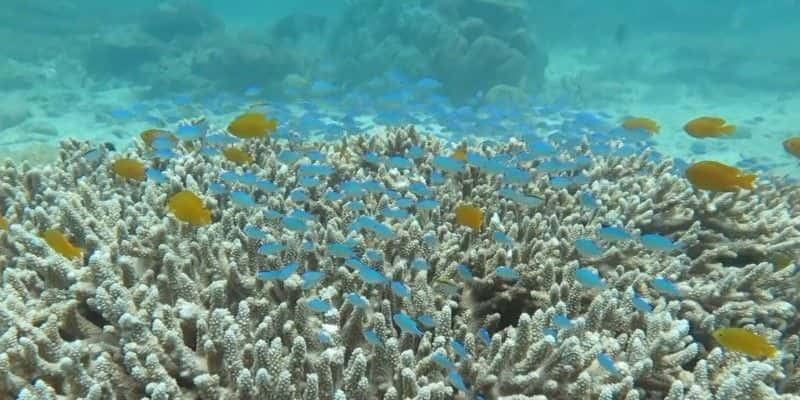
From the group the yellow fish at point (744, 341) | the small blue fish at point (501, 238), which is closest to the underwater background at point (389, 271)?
the yellow fish at point (744, 341)

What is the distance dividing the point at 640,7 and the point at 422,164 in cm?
4679

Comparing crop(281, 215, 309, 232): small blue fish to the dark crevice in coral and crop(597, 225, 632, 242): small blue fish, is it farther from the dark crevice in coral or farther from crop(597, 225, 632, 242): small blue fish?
crop(597, 225, 632, 242): small blue fish

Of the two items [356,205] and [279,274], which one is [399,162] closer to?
[356,205]

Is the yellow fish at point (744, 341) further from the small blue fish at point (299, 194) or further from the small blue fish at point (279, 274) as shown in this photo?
the small blue fish at point (299, 194)

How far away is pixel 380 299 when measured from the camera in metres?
3.83

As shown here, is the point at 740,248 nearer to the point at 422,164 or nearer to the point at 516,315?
the point at 516,315

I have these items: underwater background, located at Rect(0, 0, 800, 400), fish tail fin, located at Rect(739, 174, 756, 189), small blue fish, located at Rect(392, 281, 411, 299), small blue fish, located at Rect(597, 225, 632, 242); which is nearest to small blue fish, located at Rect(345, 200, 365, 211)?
underwater background, located at Rect(0, 0, 800, 400)

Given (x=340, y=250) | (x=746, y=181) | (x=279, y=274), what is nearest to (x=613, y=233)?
(x=746, y=181)

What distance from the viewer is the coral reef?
311 centimetres

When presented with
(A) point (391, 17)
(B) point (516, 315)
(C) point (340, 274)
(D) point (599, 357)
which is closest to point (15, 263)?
(C) point (340, 274)

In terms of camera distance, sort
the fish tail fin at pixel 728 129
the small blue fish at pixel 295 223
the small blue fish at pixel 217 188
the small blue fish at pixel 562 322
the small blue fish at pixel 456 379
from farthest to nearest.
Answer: the fish tail fin at pixel 728 129 < the small blue fish at pixel 217 188 < the small blue fish at pixel 295 223 < the small blue fish at pixel 562 322 < the small blue fish at pixel 456 379

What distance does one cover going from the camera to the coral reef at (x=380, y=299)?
3111 millimetres

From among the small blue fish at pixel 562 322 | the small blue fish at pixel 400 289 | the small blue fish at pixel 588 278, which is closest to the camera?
the small blue fish at pixel 562 322

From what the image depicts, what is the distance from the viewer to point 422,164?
6.49 meters
